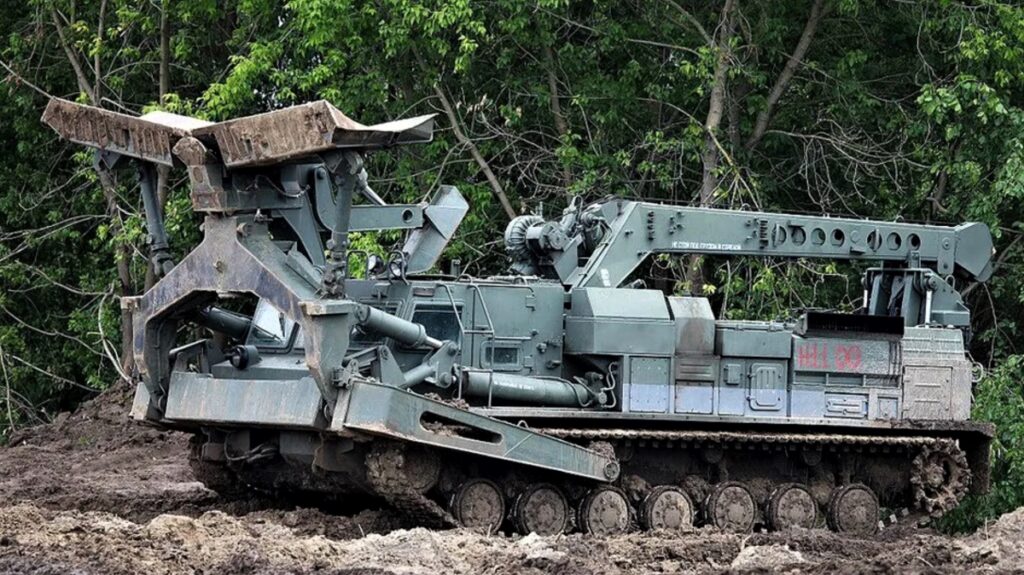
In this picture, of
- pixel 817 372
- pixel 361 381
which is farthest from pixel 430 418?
pixel 817 372

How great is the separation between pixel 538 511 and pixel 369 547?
303 cm

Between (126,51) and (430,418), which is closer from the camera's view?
(430,418)

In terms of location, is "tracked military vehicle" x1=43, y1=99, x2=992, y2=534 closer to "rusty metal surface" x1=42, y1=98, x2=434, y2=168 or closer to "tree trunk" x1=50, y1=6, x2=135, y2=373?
"rusty metal surface" x1=42, y1=98, x2=434, y2=168

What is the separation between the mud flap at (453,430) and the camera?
14570 mm

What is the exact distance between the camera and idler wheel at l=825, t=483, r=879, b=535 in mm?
18031

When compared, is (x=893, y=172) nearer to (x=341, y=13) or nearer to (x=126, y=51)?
(x=341, y=13)

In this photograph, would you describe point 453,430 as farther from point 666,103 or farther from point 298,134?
point 666,103

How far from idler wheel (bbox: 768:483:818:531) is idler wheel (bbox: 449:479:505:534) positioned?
3070 millimetres

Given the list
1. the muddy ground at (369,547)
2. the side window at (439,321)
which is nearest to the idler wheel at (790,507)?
the muddy ground at (369,547)

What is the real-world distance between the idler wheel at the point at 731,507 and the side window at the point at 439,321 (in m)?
2.94

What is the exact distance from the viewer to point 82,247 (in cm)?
3098

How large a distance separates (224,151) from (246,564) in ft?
12.7

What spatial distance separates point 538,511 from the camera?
1605 cm

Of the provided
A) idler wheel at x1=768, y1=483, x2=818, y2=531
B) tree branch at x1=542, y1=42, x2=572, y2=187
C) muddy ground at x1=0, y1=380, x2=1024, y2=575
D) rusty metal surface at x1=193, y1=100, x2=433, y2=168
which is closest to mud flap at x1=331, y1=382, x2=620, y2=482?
muddy ground at x1=0, y1=380, x2=1024, y2=575
